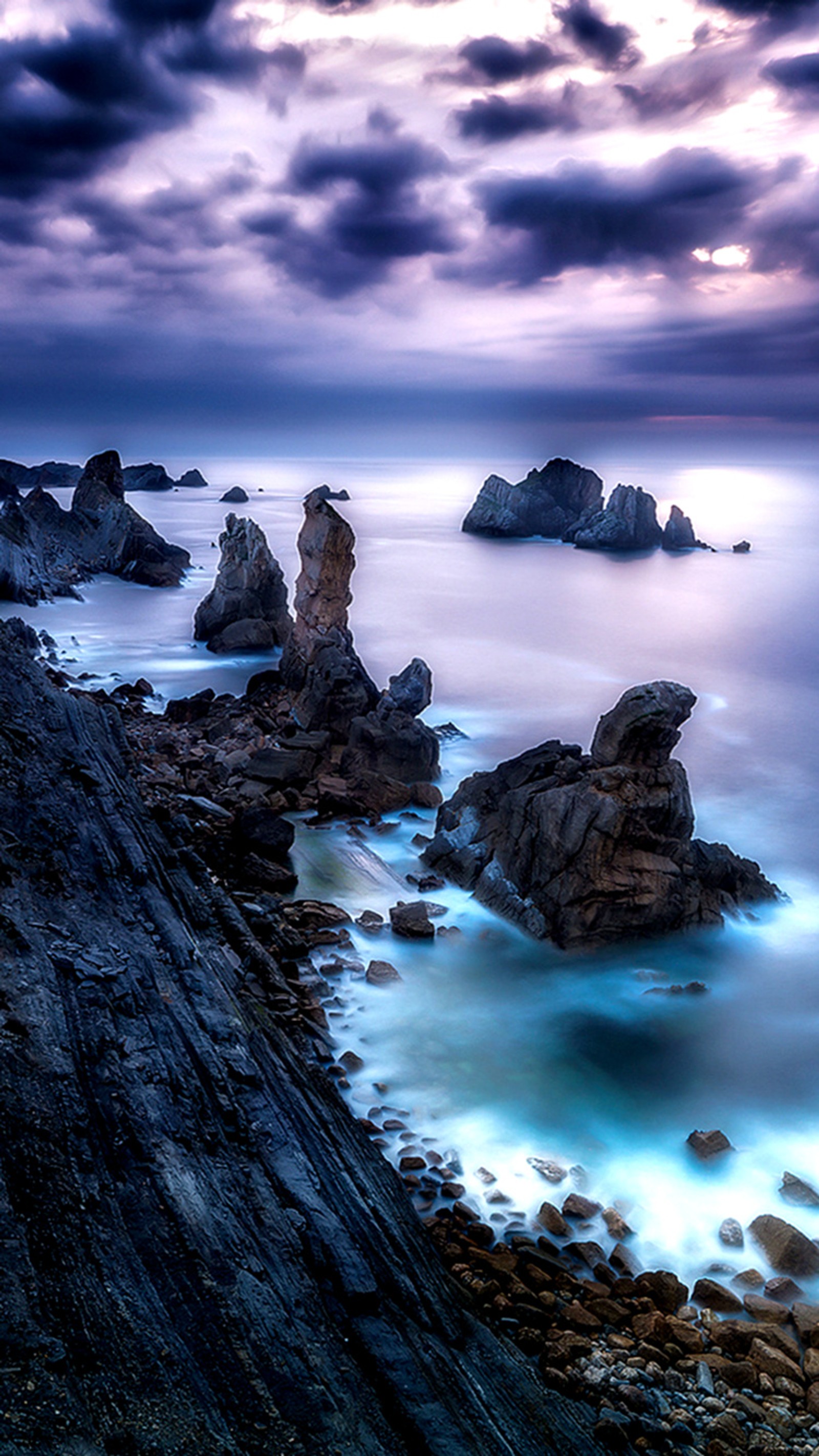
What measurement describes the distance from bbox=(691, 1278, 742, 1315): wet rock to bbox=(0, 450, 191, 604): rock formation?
48.0m

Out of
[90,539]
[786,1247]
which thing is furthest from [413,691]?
[90,539]

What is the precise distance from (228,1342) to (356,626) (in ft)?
139

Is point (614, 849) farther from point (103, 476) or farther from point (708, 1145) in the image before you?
point (103, 476)

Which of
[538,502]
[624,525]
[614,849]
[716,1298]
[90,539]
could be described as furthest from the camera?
[538,502]

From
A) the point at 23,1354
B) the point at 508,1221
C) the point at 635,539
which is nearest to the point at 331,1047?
the point at 508,1221

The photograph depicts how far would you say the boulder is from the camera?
10.9m

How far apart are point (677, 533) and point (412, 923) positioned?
82192 mm

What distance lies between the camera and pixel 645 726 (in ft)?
50.8

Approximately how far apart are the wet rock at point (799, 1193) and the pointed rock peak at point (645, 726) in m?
7.01

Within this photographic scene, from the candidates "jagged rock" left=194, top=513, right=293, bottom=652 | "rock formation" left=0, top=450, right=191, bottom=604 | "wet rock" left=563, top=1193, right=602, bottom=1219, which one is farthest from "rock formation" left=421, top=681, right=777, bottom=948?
"rock formation" left=0, top=450, right=191, bottom=604

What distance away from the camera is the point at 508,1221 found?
9523 mm

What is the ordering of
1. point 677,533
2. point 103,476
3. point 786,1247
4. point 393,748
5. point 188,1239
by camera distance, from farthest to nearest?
point 677,533, point 103,476, point 393,748, point 786,1247, point 188,1239

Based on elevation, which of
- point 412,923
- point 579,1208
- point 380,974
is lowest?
point 579,1208

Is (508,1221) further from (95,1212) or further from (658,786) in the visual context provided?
(658,786)
